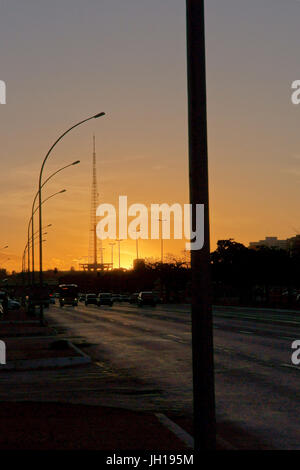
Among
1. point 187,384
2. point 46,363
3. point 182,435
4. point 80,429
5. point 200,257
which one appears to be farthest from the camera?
point 46,363

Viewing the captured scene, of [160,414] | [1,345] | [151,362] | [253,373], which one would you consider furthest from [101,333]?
[160,414]

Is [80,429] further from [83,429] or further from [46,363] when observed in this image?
[46,363]

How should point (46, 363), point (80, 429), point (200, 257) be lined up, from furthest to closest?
point (46, 363) → point (80, 429) → point (200, 257)

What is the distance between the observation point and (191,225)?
26.7ft

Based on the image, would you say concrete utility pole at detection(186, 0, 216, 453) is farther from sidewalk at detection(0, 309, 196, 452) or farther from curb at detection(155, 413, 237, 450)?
curb at detection(155, 413, 237, 450)

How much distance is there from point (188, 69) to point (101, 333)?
30410 millimetres

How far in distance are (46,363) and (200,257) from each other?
1473 cm

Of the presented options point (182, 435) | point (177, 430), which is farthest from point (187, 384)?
point (182, 435)

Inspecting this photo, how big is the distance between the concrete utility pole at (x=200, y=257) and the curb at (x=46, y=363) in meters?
13.8

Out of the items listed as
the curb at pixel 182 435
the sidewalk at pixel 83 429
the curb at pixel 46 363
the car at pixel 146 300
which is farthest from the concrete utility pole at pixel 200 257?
the car at pixel 146 300

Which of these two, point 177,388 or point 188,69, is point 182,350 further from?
point 188,69

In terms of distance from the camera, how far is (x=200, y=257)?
7.71m

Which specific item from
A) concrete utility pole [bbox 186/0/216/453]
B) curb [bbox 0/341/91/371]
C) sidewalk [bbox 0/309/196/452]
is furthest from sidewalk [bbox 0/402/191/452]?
curb [bbox 0/341/91/371]

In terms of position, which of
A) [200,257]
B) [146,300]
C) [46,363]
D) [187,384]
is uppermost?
[200,257]
